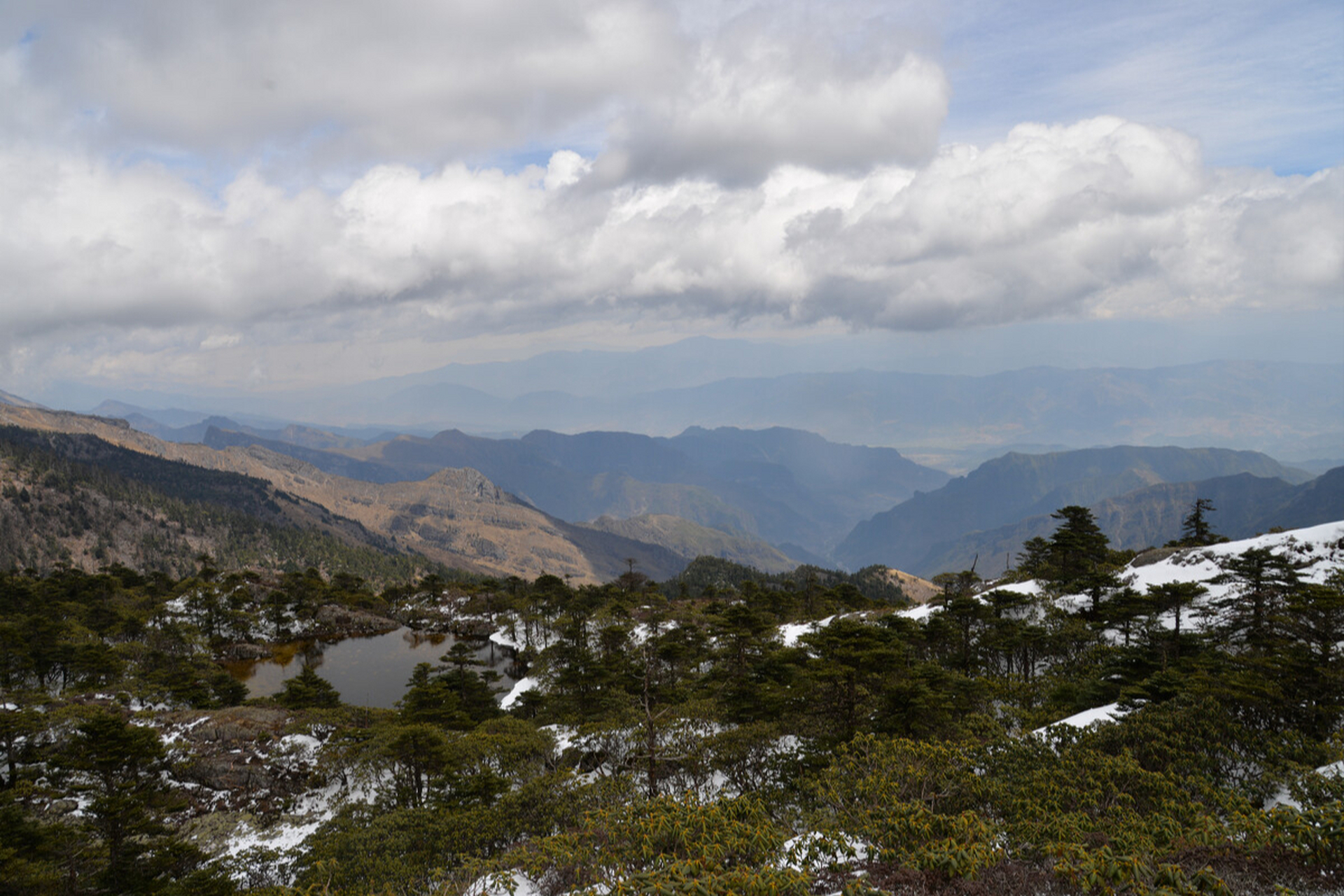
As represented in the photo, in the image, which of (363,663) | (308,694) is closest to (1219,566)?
(308,694)

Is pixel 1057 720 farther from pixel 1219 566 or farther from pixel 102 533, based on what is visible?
pixel 102 533

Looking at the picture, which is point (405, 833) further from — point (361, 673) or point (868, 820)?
point (361, 673)

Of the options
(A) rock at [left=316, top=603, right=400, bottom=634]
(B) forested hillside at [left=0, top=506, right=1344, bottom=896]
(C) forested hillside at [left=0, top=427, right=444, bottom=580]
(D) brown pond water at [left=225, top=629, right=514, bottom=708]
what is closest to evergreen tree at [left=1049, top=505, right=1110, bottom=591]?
(B) forested hillside at [left=0, top=506, right=1344, bottom=896]

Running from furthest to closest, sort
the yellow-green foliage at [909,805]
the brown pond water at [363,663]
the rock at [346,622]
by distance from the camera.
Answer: the rock at [346,622] → the brown pond water at [363,663] → the yellow-green foliage at [909,805]

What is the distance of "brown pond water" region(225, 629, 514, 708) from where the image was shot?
2803 inches

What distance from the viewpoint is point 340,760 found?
35.6 metres

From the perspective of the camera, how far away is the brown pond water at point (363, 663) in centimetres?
7119

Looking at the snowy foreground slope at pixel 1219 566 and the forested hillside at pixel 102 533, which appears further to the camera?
the forested hillside at pixel 102 533

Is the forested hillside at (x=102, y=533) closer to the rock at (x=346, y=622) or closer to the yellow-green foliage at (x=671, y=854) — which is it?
the rock at (x=346, y=622)

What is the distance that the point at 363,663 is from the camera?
82.3 m

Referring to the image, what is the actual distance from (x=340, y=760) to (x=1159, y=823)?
129 feet

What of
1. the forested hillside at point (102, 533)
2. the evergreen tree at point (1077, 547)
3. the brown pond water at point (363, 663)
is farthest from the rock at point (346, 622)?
the evergreen tree at point (1077, 547)

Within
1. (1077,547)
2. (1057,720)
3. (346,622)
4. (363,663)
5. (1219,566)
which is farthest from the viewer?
(346,622)

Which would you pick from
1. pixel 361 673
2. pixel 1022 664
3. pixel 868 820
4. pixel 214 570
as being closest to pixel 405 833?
pixel 868 820
